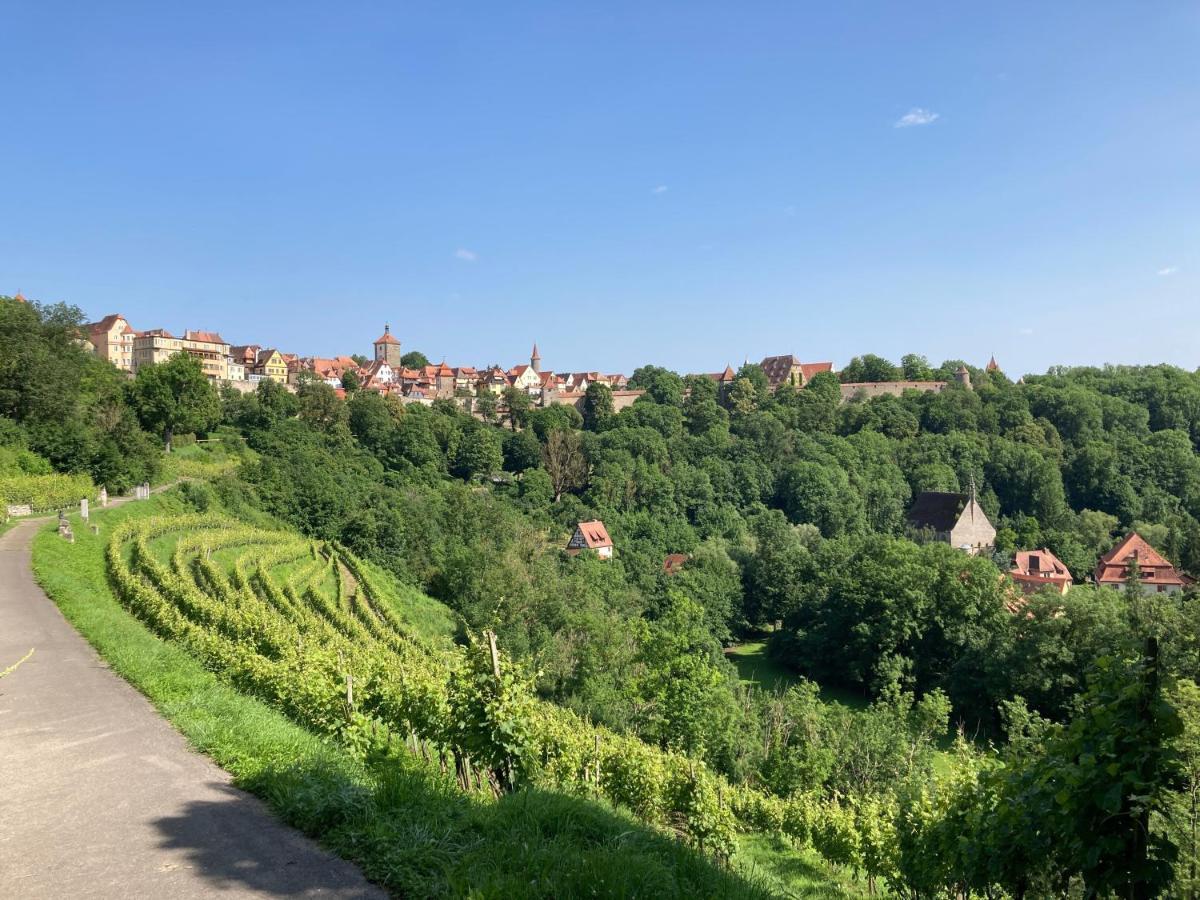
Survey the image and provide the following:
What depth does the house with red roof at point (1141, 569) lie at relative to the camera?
48.8 metres

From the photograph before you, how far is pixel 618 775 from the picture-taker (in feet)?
39.9

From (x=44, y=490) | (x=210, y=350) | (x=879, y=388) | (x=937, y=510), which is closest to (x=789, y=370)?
(x=879, y=388)

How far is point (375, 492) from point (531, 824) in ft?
144

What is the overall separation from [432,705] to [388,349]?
122233mm

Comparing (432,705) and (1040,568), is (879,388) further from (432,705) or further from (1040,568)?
(432,705)

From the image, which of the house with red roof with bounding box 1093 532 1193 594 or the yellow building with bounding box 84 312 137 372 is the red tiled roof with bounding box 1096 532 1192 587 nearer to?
the house with red roof with bounding box 1093 532 1193 594

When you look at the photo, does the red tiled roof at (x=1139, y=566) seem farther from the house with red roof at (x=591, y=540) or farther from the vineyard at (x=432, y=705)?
the vineyard at (x=432, y=705)

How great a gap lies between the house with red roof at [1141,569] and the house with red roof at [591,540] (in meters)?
32.7

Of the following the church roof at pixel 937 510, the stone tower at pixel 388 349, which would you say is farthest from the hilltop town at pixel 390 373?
the church roof at pixel 937 510

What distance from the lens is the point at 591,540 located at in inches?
2303

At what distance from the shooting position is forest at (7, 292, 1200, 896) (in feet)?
Answer: 17.8

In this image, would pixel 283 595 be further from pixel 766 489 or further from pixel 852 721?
pixel 766 489

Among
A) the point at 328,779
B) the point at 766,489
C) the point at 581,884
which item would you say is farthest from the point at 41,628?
the point at 766,489

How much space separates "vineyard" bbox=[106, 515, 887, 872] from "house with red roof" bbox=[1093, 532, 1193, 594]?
4219 centimetres
